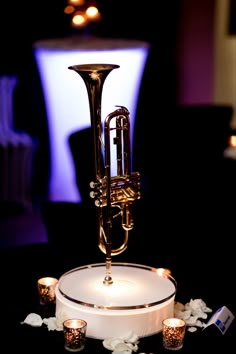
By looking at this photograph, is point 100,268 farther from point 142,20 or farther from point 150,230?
point 142,20

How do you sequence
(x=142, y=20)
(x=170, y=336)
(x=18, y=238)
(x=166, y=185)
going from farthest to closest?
1. (x=142, y=20)
2. (x=18, y=238)
3. (x=166, y=185)
4. (x=170, y=336)

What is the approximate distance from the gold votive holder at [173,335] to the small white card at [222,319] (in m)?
0.10

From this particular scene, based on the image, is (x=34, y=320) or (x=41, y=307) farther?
(x=41, y=307)

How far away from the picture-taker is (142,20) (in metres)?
4.91

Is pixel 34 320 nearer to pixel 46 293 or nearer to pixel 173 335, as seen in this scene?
pixel 46 293

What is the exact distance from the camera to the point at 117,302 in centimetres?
144

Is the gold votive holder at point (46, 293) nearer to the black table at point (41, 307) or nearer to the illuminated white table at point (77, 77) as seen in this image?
the black table at point (41, 307)

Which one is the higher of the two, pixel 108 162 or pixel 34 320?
pixel 108 162

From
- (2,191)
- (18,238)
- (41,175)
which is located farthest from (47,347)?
(41,175)

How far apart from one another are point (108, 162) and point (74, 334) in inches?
15.2

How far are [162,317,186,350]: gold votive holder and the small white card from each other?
101mm

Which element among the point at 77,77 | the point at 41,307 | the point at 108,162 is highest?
the point at 77,77

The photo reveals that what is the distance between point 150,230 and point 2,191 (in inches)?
92.3

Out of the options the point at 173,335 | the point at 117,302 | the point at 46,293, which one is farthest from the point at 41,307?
the point at 173,335
